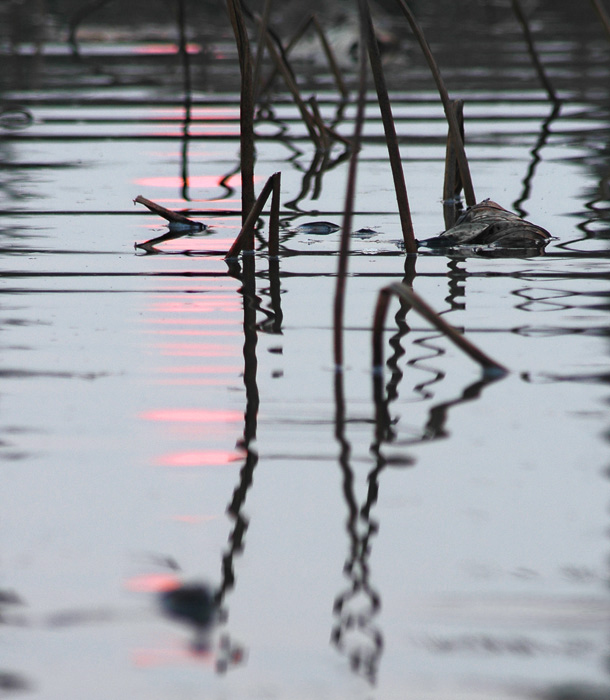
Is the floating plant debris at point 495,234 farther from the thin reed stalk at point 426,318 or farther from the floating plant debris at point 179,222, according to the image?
the thin reed stalk at point 426,318

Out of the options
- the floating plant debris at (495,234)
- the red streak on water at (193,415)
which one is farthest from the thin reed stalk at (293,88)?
the red streak on water at (193,415)

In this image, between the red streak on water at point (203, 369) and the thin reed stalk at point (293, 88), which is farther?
the thin reed stalk at point (293, 88)

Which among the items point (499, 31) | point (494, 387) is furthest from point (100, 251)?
point (499, 31)

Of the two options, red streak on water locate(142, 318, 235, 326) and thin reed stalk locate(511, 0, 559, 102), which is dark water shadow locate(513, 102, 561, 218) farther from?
red streak on water locate(142, 318, 235, 326)

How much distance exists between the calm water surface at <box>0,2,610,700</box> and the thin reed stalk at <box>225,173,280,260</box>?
6cm

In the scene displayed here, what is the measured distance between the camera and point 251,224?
253cm

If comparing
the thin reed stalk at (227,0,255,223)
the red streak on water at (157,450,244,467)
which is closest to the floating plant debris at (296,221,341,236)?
the thin reed stalk at (227,0,255,223)

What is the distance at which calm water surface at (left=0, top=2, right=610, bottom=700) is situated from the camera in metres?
1.09

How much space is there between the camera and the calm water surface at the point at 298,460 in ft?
3.59

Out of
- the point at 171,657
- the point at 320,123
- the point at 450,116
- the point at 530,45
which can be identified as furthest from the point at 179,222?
the point at 530,45

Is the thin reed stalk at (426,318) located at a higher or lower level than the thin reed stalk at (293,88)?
lower

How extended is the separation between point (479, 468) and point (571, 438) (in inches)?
6.6

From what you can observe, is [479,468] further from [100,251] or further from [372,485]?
[100,251]

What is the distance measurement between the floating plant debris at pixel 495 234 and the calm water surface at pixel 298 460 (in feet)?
0.22
